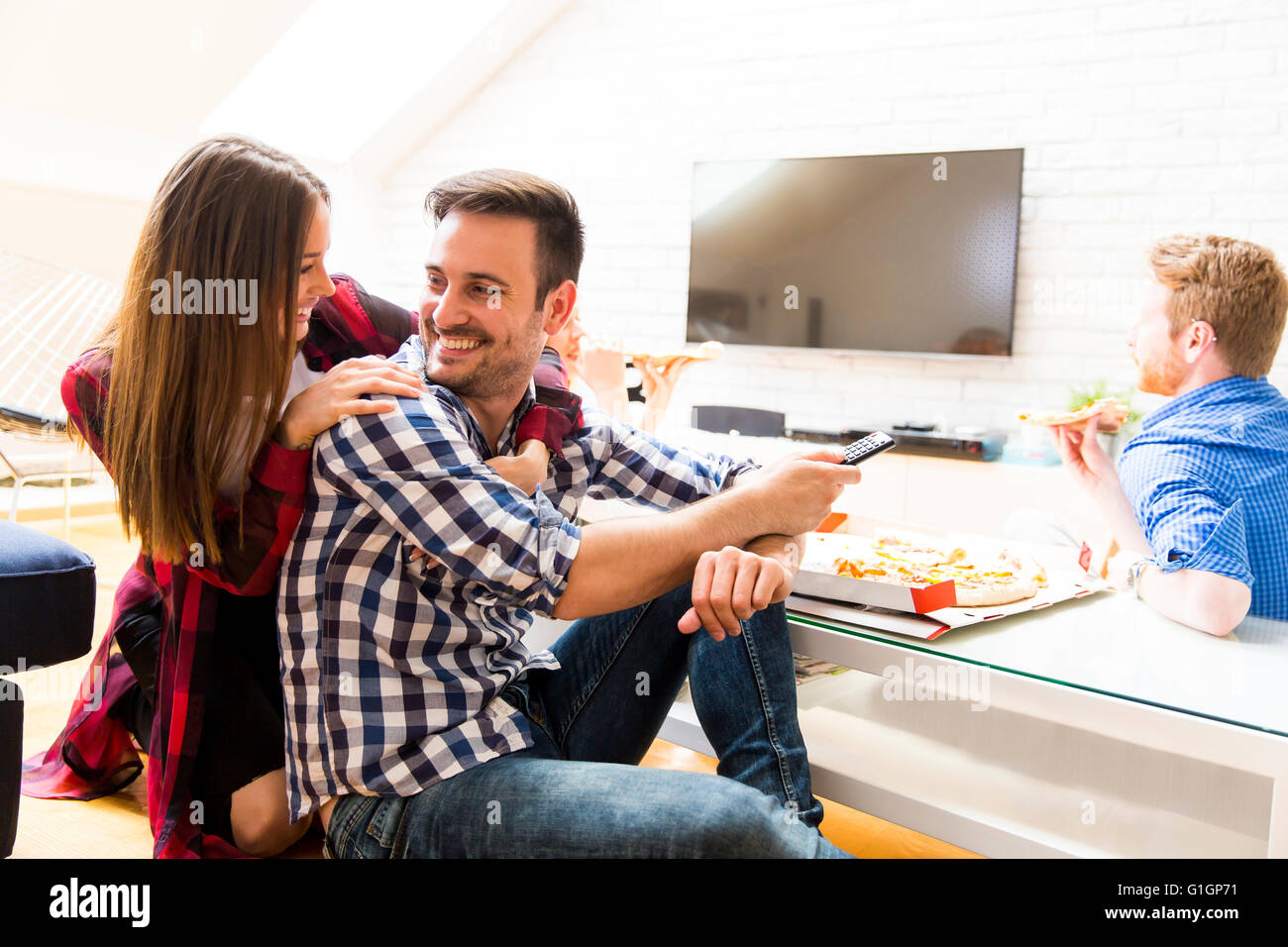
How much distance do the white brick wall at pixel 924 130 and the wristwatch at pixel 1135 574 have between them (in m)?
2.62

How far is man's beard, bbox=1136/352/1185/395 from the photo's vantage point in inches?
65.3

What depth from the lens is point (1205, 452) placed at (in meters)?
1.42

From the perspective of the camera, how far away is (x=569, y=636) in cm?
135

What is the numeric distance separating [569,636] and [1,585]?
0.68 meters

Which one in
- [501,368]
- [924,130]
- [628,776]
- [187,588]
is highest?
[924,130]

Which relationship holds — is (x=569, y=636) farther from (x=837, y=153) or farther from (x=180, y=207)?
(x=837, y=153)

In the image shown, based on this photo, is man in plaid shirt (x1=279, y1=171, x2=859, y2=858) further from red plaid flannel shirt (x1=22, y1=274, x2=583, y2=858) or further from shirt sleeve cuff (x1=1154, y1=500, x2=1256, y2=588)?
shirt sleeve cuff (x1=1154, y1=500, x2=1256, y2=588)

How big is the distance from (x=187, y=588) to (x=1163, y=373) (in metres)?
1.55

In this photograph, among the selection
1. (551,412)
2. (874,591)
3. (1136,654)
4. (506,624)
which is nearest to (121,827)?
(506,624)

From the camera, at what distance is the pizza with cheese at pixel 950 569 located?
119 cm

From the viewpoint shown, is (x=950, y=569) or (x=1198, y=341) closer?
(x=950, y=569)

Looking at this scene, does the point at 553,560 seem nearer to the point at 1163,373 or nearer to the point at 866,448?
the point at 866,448

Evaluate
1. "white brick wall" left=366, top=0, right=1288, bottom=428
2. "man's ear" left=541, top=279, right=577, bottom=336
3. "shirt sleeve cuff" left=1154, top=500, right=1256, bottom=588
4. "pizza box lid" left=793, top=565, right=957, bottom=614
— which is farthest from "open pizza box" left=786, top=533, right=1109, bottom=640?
"white brick wall" left=366, top=0, right=1288, bottom=428

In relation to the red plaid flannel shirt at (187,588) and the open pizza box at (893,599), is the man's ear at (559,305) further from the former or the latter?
the open pizza box at (893,599)
